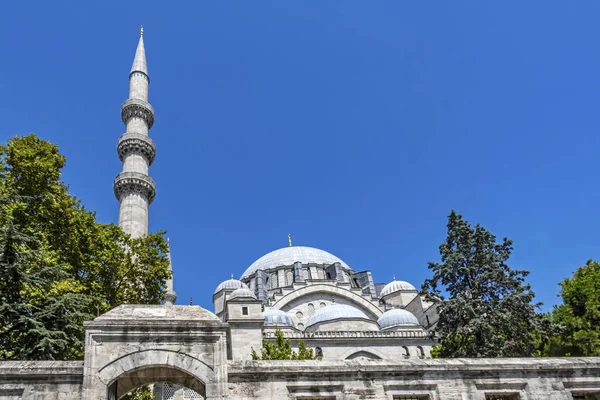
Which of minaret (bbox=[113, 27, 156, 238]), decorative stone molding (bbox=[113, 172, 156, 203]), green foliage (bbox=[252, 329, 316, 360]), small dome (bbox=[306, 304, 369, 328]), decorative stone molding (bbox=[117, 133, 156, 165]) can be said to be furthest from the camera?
small dome (bbox=[306, 304, 369, 328])

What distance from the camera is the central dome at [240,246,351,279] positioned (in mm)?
55031

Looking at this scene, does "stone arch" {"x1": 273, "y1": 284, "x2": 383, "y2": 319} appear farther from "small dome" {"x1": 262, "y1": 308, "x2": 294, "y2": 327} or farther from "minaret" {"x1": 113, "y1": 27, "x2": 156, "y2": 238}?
"minaret" {"x1": 113, "y1": 27, "x2": 156, "y2": 238}

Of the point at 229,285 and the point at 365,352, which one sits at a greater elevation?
the point at 229,285

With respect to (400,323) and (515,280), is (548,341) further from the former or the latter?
(400,323)

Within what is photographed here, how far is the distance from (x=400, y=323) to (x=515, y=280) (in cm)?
1893

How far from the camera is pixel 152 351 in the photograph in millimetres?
10086

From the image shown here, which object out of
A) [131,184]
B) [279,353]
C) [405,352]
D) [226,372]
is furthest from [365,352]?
Answer: [226,372]

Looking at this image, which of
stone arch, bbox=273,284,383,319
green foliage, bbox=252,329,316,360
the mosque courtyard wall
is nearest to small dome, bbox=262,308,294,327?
stone arch, bbox=273,284,383,319

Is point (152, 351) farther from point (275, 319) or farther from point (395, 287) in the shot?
point (395, 287)

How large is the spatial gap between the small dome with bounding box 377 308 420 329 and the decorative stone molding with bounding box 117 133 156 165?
2158 cm

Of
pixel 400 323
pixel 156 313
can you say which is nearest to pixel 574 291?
pixel 400 323

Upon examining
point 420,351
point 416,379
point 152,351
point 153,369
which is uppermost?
point 420,351

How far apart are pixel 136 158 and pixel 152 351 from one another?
85.6ft

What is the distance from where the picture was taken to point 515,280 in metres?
22.4
